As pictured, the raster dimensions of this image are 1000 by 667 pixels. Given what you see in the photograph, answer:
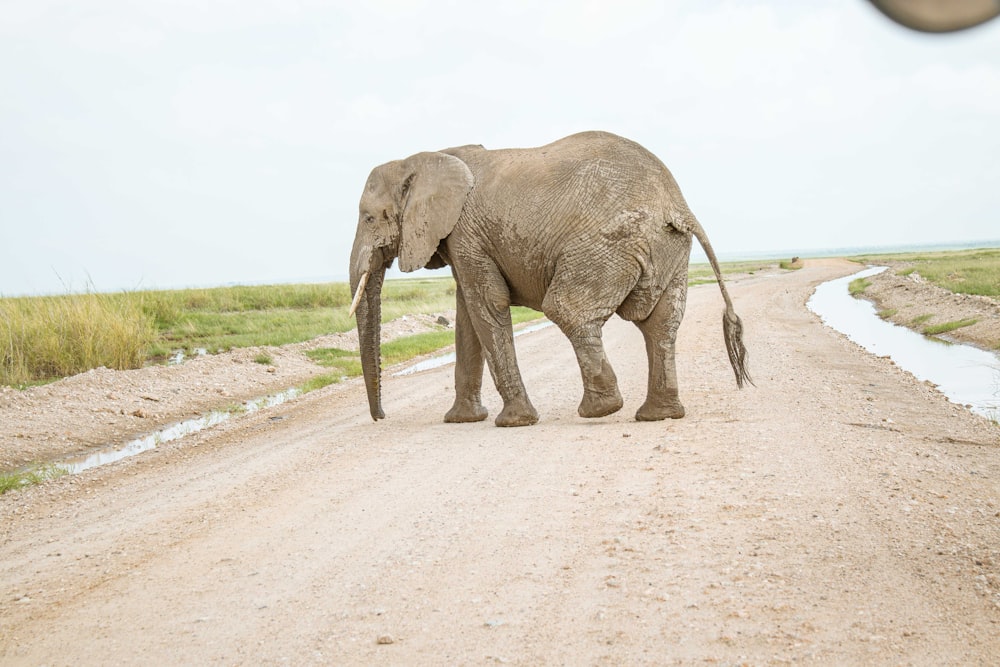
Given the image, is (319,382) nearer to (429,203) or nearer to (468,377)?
(468,377)

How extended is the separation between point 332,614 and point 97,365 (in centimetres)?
1229

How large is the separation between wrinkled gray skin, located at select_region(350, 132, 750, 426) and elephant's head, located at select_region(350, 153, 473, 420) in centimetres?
1

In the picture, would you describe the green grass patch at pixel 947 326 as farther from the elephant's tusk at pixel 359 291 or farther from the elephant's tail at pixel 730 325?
the elephant's tusk at pixel 359 291

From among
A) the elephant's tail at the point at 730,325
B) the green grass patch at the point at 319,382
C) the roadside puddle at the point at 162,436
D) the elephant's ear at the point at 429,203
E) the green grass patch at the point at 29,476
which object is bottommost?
the roadside puddle at the point at 162,436

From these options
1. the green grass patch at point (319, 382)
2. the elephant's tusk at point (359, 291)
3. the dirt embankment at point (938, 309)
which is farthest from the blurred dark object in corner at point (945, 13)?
the dirt embankment at point (938, 309)

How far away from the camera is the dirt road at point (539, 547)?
11.5ft

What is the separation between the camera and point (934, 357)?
14945 millimetres

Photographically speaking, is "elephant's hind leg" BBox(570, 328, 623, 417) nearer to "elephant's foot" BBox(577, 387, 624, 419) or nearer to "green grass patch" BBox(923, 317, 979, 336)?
"elephant's foot" BBox(577, 387, 624, 419)

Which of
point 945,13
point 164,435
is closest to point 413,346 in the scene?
point 164,435

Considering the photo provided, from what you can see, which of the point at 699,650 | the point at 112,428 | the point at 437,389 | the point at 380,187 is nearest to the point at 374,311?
the point at 380,187

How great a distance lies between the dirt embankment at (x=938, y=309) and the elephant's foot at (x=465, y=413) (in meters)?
11.0

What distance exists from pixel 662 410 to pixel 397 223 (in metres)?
3.43

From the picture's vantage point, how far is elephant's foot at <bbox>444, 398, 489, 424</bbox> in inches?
363

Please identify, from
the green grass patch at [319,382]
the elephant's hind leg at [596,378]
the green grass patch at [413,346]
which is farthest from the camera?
the green grass patch at [413,346]
